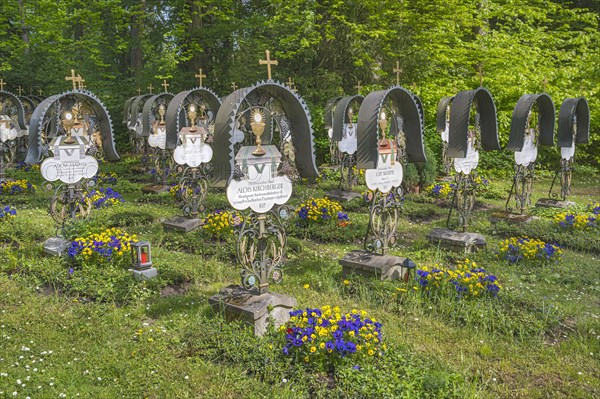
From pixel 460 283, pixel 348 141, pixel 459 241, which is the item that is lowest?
pixel 460 283

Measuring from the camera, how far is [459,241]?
8727 mm

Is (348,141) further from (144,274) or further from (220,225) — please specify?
(144,274)

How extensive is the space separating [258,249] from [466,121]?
4509 millimetres

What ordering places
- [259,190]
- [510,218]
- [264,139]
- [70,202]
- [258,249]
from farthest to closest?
[510,218] < [70,202] < [264,139] < [258,249] < [259,190]

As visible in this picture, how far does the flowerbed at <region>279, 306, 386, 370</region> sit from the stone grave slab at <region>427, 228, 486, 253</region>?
4.12 meters

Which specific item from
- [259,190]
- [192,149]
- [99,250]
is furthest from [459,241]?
[99,250]

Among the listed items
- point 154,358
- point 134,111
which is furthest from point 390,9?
point 154,358

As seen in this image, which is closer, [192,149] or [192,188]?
[192,149]

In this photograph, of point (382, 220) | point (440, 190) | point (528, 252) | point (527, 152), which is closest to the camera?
point (382, 220)

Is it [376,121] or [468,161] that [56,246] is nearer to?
[376,121]

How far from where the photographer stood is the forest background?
1880 cm

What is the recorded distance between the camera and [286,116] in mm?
6160

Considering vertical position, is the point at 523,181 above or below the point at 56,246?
above

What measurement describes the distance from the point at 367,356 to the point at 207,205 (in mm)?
7918
